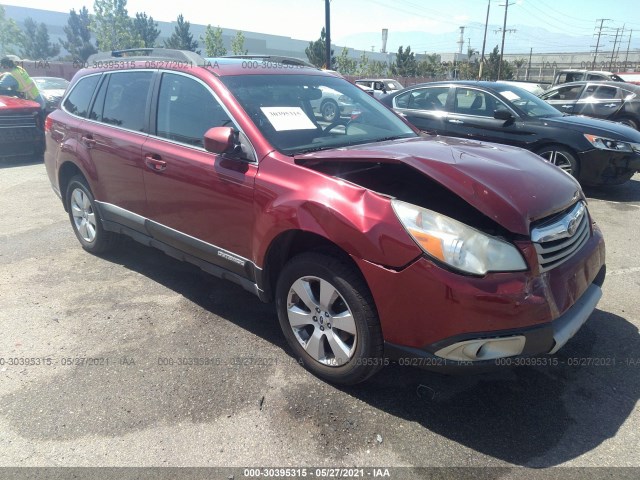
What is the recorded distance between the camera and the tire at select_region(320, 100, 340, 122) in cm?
348

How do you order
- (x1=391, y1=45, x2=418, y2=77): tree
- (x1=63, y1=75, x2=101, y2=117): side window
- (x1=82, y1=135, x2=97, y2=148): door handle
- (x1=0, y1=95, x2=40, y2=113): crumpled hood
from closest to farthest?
(x1=82, y1=135, x2=97, y2=148): door handle < (x1=63, y1=75, x2=101, y2=117): side window < (x1=0, y1=95, x2=40, y2=113): crumpled hood < (x1=391, y1=45, x2=418, y2=77): tree

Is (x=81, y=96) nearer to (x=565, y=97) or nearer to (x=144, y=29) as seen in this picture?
(x=565, y=97)

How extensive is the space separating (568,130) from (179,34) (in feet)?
165

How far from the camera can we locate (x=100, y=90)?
14.6 ft

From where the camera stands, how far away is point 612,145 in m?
6.60

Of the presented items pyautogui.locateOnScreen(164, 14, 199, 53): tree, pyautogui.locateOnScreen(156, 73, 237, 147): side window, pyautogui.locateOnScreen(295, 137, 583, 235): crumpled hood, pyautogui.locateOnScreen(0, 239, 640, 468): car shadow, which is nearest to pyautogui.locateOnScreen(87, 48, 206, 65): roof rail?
pyautogui.locateOnScreen(156, 73, 237, 147): side window

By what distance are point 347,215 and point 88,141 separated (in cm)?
300

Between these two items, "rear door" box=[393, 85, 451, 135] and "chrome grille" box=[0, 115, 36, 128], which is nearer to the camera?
"rear door" box=[393, 85, 451, 135]

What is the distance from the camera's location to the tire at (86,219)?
15.1 feet

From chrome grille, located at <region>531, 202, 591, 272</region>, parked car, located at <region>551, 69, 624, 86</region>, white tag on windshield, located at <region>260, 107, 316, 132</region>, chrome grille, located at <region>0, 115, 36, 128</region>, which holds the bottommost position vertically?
chrome grille, located at <region>0, 115, 36, 128</region>

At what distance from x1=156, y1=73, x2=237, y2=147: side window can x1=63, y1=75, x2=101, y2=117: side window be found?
51.1 inches

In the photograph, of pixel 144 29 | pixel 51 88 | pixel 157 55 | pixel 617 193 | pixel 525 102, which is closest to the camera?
pixel 157 55

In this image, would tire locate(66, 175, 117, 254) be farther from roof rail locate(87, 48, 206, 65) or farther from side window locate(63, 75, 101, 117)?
roof rail locate(87, 48, 206, 65)

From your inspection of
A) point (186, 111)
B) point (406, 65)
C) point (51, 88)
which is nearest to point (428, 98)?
point (186, 111)
